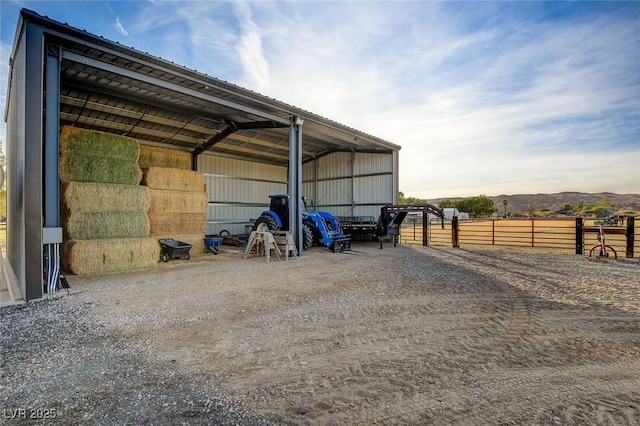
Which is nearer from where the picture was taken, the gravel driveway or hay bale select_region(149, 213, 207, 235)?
the gravel driveway

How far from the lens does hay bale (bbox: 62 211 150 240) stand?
299 inches

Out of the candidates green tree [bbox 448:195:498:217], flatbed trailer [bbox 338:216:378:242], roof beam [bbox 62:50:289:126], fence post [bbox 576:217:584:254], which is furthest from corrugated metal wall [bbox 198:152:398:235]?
green tree [bbox 448:195:498:217]

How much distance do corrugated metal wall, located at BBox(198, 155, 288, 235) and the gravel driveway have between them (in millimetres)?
8963

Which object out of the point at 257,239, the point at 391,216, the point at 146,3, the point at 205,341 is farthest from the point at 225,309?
the point at 391,216

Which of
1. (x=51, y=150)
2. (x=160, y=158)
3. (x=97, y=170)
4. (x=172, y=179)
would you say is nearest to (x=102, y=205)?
(x=97, y=170)

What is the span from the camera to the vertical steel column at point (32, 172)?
5379mm

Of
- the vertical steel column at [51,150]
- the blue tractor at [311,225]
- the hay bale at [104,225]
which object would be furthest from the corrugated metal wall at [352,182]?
the vertical steel column at [51,150]

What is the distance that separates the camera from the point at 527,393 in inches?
101

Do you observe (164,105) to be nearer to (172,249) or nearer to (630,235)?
(172,249)

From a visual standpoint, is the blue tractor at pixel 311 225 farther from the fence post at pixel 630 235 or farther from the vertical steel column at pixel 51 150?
the fence post at pixel 630 235

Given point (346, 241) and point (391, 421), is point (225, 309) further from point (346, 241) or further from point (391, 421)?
point (346, 241)

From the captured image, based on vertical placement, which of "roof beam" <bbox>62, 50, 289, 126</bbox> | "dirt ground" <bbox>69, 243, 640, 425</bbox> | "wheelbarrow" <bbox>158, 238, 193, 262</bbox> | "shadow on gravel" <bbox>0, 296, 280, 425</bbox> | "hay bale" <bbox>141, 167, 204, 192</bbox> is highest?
"roof beam" <bbox>62, 50, 289, 126</bbox>

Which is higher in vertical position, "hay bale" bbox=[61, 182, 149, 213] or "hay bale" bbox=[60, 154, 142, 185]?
"hay bale" bbox=[60, 154, 142, 185]

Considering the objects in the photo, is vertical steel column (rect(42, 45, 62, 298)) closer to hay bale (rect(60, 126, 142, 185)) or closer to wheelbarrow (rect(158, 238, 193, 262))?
hay bale (rect(60, 126, 142, 185))
